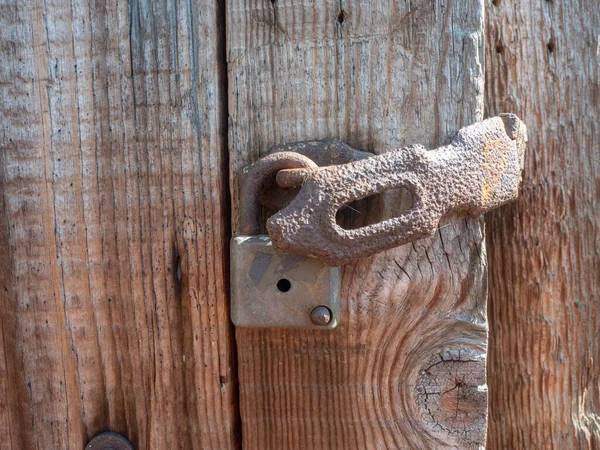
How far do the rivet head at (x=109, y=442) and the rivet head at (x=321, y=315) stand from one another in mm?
365

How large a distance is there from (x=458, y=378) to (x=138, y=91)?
0.63 meters

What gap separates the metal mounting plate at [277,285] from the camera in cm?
74

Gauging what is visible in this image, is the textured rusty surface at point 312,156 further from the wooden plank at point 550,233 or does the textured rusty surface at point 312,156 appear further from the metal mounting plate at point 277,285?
the wooden plank at point 550,233

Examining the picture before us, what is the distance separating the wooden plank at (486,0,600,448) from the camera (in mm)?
891

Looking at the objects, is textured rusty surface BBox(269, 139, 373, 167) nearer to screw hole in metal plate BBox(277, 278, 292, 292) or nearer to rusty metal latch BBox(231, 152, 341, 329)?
rusty metal latch BBox(231, 152, 341, 329)

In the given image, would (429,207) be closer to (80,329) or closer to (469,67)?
(469,67)

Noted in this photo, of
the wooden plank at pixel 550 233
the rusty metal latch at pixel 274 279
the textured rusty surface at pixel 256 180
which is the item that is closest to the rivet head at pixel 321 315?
the rusty metal latch at pixel 274 279

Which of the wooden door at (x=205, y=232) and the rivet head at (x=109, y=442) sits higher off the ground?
the wooden door at (x=205, y=232)

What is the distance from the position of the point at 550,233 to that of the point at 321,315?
0.43 m

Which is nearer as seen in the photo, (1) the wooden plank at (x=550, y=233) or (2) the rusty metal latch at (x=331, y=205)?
(2) the rusty metal latch at (x=331, y=205)

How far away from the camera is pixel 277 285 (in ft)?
2.43

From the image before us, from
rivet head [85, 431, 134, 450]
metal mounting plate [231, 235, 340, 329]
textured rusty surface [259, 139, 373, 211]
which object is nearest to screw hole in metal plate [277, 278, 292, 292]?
metal mounting plate [231, 235, 340, 329]

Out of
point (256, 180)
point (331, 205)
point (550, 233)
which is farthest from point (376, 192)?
point (550, 233)

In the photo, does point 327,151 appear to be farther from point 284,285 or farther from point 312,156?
point 284,285
